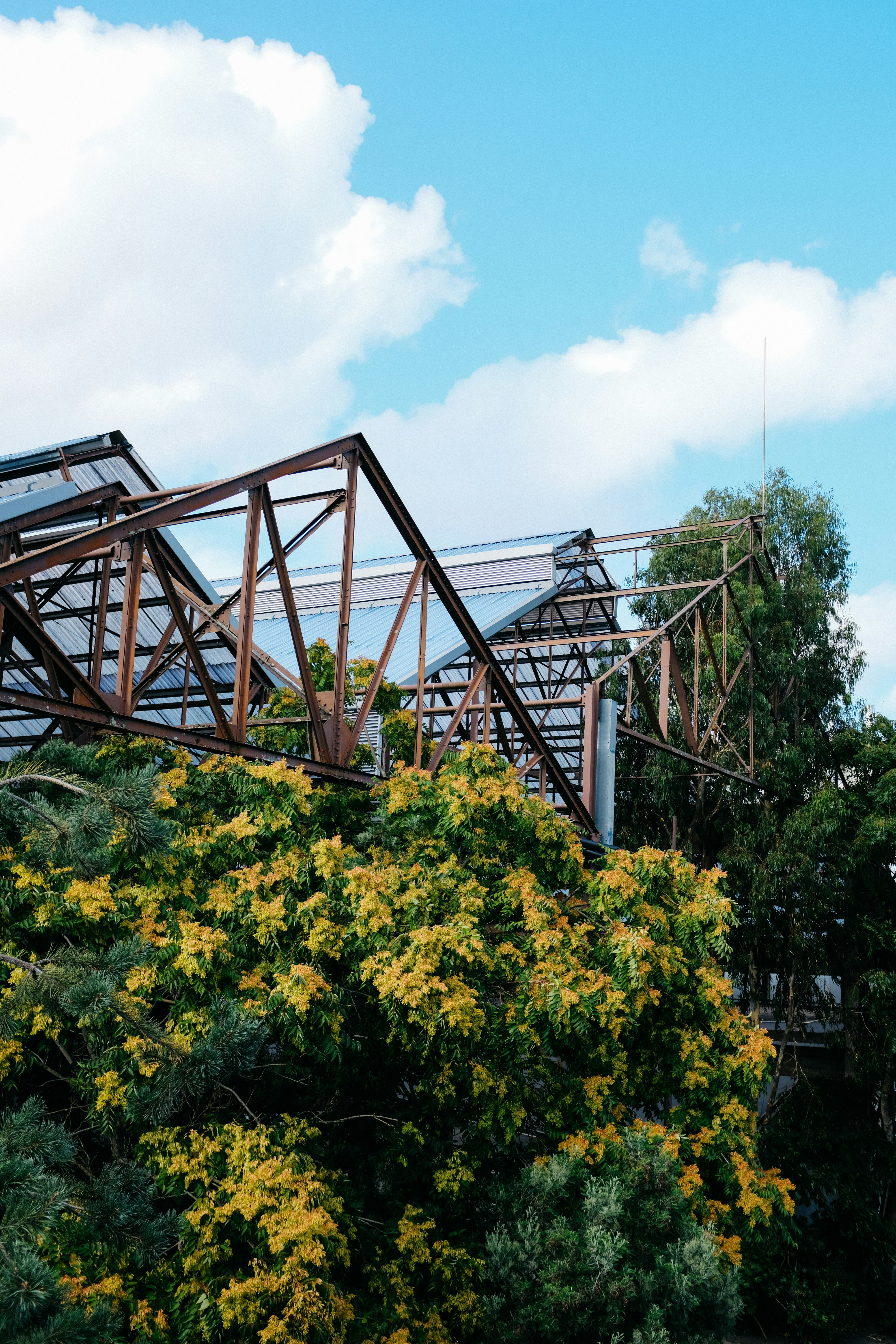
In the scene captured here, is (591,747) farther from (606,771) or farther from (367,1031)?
(367,1031)

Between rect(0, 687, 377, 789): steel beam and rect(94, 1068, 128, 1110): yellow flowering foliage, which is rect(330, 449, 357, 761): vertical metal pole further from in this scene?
rect(94, 1068, 128, 1110): yellow flowering foliage

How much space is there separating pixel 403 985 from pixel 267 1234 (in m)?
1.75

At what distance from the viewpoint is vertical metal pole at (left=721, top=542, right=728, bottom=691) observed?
2180 cm

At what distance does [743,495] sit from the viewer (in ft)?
93.5

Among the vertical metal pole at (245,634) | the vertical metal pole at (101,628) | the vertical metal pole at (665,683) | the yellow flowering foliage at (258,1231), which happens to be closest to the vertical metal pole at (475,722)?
the vertical metal pole at (665,683)

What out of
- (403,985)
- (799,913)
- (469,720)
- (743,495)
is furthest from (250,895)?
(743,495)

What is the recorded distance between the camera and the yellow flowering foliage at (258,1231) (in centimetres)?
668

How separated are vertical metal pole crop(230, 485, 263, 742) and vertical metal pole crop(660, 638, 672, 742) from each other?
10.4 meters

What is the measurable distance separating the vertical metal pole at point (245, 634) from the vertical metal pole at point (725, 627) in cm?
1364

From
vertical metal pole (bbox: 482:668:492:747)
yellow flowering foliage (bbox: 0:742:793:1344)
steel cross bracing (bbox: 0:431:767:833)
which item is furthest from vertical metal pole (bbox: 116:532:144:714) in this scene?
vertical metal pole (bbox: 482:668:492:747)

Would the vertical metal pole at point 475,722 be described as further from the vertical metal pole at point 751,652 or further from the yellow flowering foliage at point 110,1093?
the yellow flowering foliage at point 110,1093

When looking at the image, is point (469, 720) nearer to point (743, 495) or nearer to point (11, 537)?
point (11, 537)

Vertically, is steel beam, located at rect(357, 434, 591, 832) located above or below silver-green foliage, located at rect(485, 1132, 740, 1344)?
above

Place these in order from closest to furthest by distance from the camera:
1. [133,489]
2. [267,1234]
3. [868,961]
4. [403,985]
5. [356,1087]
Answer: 1. [267,1234]
2. [403,985]
3. [356,1087]
4. [133,489]
5. [868,961]
